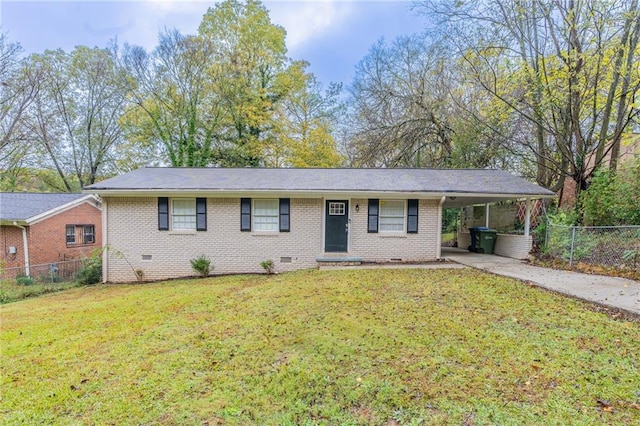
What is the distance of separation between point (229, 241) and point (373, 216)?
4.79 m

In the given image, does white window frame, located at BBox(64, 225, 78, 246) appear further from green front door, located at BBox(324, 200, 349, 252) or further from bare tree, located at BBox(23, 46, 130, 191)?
green front door, located at BBox(324, 200, 349, 252)

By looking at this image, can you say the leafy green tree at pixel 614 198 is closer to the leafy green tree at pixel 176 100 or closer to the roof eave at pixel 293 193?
the roof eave at pixel 293 193

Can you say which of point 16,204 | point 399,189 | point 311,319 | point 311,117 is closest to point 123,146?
point 16,204

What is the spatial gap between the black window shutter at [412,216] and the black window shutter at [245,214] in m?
5.23

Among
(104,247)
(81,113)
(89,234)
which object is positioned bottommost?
(89,234)

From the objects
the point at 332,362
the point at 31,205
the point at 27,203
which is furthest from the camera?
the point at 27,203

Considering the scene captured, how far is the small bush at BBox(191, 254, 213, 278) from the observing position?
383 inches

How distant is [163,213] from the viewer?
32.5 feet

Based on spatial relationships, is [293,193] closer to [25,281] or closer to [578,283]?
[578,283]

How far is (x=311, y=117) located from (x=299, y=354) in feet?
63.9

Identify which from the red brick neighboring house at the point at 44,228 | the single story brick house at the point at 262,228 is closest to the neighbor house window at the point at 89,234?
the red brick neighboring house at the point at 44,228

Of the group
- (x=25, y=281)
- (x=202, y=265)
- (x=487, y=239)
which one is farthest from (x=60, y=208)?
(x=487, y=239)

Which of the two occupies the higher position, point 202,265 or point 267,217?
point 267,217

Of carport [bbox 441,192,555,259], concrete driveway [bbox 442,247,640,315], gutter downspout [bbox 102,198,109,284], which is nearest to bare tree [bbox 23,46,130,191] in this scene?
gutter downspout [bbox 102,198,109,284]
